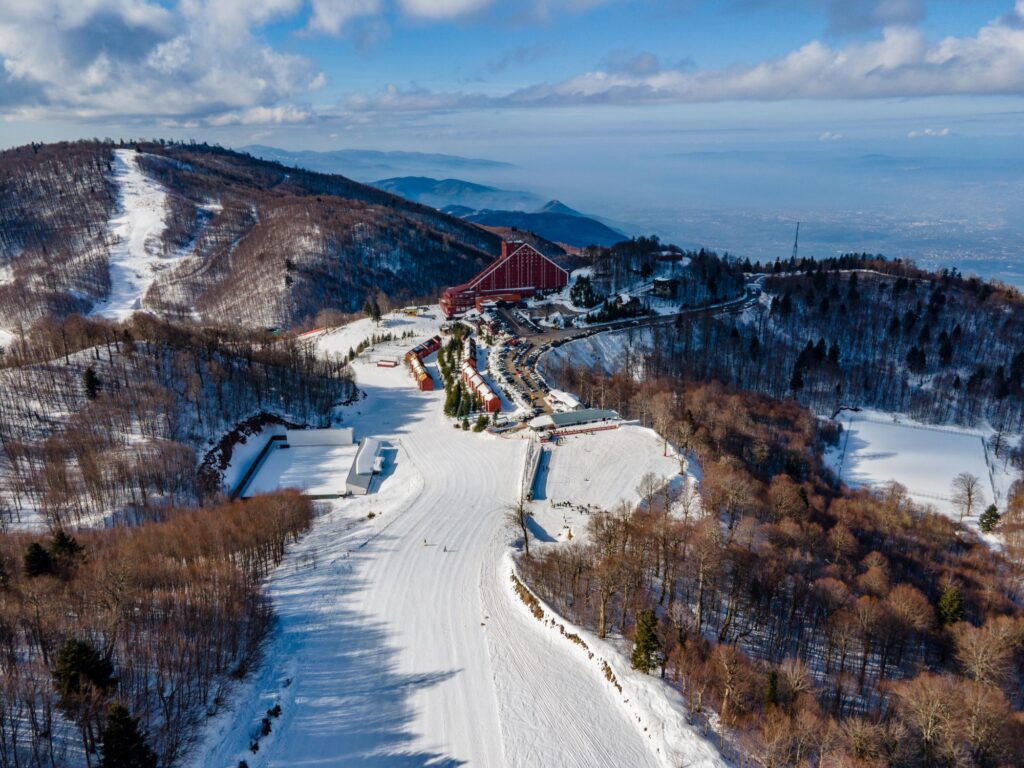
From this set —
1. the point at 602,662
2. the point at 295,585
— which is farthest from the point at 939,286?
the point at 295,585

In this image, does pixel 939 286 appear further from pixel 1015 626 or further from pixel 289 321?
pixel 289 321

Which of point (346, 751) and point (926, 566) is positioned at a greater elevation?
point (346, 751)

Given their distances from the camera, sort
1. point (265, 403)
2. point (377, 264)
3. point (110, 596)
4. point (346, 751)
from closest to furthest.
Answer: point (346, 751), point (110, 596), point (265, 403), point (377, 264)

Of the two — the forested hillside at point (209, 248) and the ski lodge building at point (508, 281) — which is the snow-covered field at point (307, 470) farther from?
the forested hillside at point (209, 248)

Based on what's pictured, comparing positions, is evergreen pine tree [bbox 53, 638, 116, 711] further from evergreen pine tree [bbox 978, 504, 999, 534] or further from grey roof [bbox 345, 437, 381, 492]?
evergreen pine tree [bbox 978, 504, 999, 534]

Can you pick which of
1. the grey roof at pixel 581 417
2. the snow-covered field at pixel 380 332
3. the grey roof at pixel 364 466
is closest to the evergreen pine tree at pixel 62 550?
the grey roof at pixel 364 466

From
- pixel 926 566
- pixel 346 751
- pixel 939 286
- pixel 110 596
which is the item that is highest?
pixel 939 286

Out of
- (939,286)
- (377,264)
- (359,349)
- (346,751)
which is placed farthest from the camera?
(377,264)

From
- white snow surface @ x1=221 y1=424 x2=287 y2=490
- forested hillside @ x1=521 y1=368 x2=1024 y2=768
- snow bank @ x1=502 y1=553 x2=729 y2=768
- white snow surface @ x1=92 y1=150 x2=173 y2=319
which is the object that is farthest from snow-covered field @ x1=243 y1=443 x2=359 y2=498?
white snow surface @ x1=92 y1=150 x2=173 y2=319
